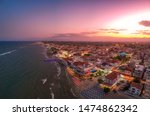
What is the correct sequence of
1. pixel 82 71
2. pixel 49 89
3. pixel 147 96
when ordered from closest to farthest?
pixel 147 96
pixel 49 89
pixel 82 71

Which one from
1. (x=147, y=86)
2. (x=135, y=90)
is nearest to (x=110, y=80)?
(x=135, y=90)

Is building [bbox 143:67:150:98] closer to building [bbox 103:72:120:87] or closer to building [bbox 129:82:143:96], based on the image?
building [bbox 129:82:143:96]

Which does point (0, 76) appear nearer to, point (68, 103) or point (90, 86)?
point (90, 86)

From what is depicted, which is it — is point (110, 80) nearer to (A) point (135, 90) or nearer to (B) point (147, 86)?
(A) point (135, 90)

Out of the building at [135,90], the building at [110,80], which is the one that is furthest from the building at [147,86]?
the building at [110,80]

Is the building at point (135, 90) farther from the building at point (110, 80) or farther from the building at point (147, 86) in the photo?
the building at point (110, 80)

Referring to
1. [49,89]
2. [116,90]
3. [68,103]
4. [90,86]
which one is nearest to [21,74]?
[49,89]

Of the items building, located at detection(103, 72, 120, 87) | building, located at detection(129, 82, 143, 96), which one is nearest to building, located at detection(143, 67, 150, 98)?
building, located at detection(129, 82, 143, 96)

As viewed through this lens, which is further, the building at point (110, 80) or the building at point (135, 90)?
the building at point (110, 80)

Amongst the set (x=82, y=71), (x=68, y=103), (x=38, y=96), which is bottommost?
(x=38, y=96)

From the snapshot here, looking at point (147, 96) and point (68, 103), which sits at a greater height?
point (68, 103)

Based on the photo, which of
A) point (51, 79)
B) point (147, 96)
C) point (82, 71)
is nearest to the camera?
point (147, 96)
